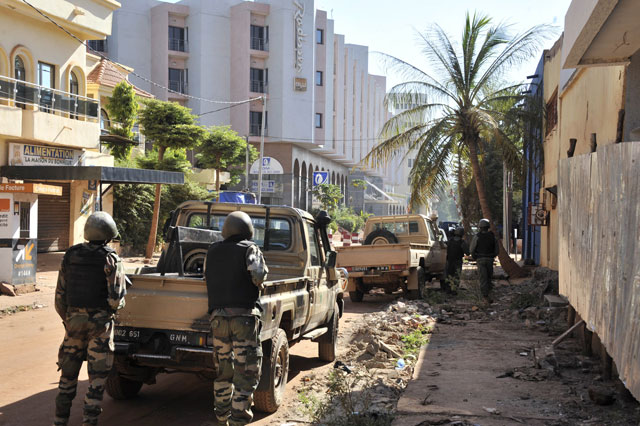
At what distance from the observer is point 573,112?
16062 millimetres

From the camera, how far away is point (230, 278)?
552 centimetres

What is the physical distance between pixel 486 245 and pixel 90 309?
10298 millimetres

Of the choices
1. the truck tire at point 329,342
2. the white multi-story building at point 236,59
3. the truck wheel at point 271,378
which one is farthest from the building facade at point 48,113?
the white multi-story building at point 236,59

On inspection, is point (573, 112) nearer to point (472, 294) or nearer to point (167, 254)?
point (472, 294)

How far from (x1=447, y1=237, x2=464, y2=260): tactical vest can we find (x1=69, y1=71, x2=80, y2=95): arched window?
14149 millimetres

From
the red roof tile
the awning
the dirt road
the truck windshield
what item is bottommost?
the dirt road

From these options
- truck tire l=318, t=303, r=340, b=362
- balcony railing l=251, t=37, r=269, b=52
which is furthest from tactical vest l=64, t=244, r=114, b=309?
balcony railing l=251, t=37, r=269, b=52

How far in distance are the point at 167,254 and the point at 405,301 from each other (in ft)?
28.9

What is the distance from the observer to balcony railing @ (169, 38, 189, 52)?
54.3 m

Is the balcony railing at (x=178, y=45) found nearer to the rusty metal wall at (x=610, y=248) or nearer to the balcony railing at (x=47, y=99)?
the balcony railing at (x=47, y=99)

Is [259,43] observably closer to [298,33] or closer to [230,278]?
[298,33]

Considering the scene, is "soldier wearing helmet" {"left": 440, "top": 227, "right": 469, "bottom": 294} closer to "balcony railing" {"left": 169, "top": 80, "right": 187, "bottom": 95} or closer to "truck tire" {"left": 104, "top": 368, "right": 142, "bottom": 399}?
"truck tire" {"left": 104, "top": 368, "right": 142, "bottom": 399}

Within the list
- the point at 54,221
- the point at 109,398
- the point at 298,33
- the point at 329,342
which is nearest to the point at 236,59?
the point at 298,33

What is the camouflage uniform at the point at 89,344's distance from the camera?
545 cm
